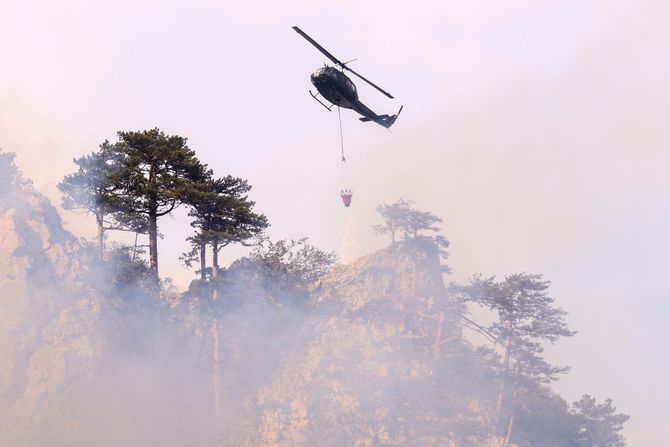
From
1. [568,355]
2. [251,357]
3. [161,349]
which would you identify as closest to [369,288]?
[251,357]

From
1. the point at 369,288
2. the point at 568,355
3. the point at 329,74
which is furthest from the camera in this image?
the point at 568,355

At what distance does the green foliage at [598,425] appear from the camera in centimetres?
4822

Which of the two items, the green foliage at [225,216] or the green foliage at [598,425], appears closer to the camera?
the green foliage at [225,216]

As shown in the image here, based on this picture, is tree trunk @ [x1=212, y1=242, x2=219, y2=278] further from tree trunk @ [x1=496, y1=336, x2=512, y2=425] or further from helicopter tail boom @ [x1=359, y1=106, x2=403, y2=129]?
tree trunk @ [x1=496, y1=336, x2=512, y2=425]

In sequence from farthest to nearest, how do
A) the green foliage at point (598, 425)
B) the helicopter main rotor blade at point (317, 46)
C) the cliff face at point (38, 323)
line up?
1. the green foliage at point (598, 425)
2. the cliff face at point (38, 323)
3. the helicopter main rotor blade at point (317, 46)

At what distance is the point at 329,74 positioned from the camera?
31844 millimetres

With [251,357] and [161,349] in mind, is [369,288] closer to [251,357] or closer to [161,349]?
[251,357]

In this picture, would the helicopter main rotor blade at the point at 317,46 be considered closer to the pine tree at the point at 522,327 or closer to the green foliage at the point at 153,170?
the green foliage at the point at 153,170

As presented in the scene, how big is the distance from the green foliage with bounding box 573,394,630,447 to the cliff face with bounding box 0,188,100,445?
1482 inches

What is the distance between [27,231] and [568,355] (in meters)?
141

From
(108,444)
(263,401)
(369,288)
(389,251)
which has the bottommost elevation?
(108,444)

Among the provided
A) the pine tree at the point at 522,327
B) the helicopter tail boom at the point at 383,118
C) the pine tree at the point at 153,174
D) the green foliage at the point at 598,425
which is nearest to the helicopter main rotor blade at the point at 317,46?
the helicopter tail boom at the point at 383,118

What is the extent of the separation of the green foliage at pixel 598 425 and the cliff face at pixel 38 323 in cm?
3765

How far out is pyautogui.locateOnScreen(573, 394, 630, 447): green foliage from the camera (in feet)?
158
